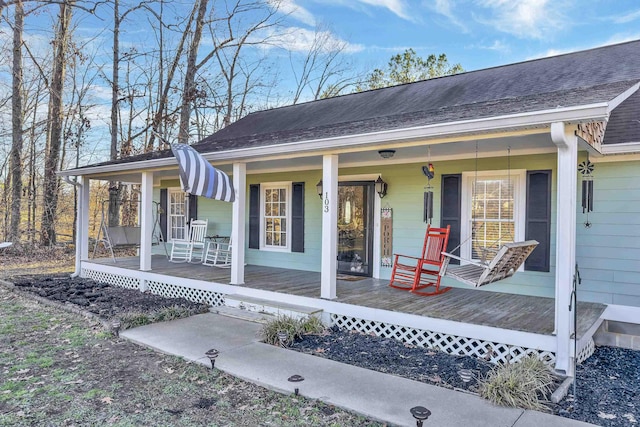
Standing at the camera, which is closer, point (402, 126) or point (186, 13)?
point (402, 126)

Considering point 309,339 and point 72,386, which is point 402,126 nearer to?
point 309,339

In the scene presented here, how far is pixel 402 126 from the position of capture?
4.49 meters

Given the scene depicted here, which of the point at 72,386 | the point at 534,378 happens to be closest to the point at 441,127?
the point at 534,378

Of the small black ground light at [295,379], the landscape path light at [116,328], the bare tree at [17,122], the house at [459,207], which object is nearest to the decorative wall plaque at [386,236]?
the house at [459,207]

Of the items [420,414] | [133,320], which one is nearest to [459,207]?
[420,414]

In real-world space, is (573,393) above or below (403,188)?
below

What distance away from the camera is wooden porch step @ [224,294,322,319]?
204 inches

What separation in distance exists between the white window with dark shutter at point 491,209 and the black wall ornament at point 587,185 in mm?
671

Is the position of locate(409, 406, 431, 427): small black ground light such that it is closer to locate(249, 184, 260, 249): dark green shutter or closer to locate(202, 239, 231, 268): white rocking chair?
locate(202, 239, 231, 268): white rocking chair

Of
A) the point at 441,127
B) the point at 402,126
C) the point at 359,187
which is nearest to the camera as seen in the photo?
the point at 441,127

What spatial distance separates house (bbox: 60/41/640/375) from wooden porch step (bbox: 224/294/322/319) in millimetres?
85

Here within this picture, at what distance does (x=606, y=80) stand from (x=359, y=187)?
3799 millimetres

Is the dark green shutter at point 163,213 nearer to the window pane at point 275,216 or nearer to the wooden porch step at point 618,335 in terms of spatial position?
the window pane at point 275,216

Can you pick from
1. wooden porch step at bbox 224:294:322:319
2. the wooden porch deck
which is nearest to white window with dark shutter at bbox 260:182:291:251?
the wooden porch deck
